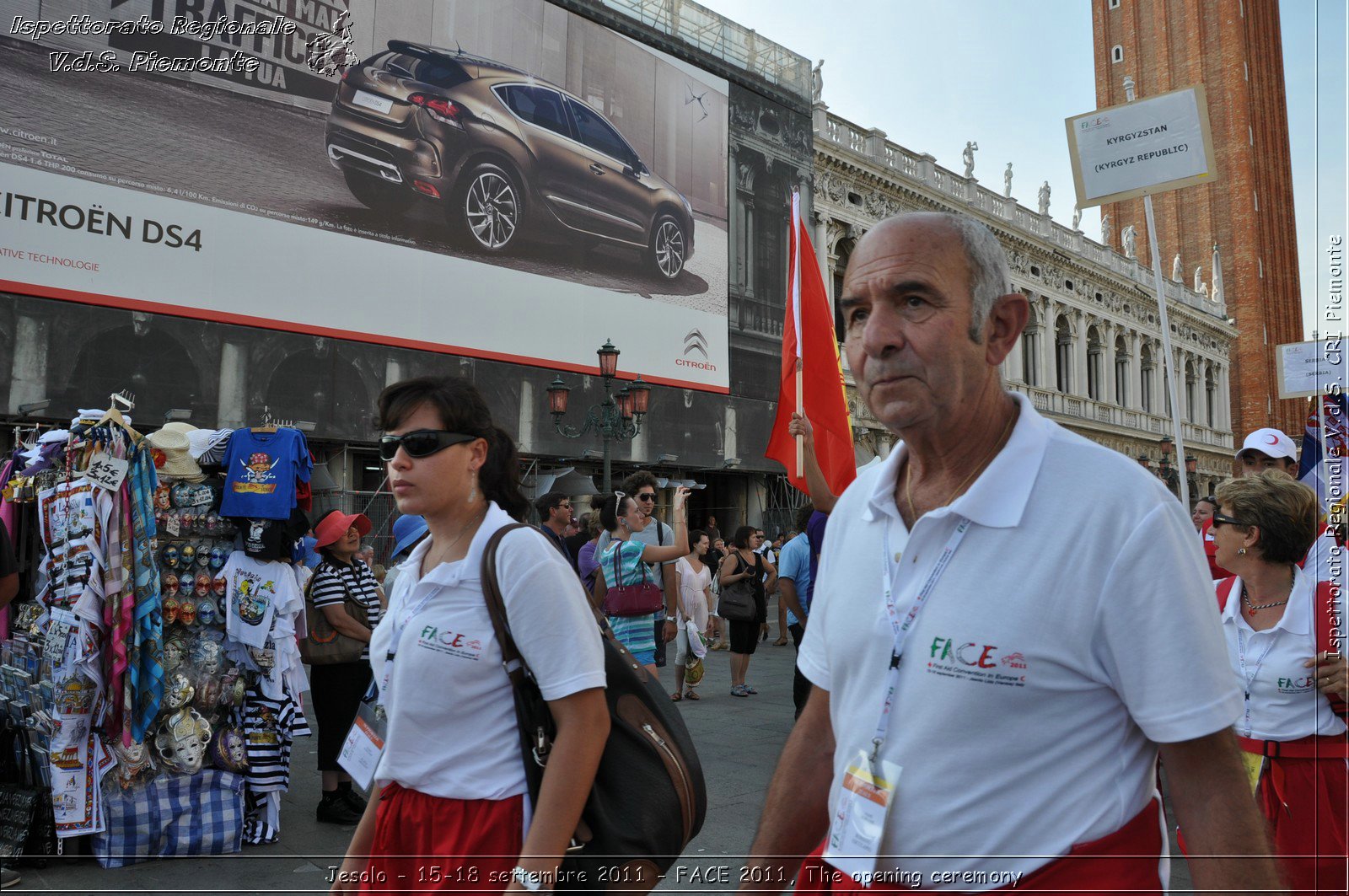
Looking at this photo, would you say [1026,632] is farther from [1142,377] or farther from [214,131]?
[1142,377]

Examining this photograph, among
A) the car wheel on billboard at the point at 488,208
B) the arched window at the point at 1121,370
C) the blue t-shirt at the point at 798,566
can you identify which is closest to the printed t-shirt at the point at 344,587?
the blue t-shirt at the point at 798,566

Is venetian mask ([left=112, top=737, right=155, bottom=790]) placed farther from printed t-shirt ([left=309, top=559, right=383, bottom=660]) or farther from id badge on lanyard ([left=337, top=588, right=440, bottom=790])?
id badge on lanyard ([left=337, top=588, right=440, bottom=790])

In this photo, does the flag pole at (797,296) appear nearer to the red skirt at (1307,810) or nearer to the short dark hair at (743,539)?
the red skirt at (1307,810)

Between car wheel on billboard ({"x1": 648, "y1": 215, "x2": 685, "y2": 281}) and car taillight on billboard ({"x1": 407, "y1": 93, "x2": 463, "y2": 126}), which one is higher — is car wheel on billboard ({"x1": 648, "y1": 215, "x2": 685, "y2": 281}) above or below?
below

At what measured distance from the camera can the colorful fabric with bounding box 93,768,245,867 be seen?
4.96m

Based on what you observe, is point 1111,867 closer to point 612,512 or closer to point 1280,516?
point 1280,516

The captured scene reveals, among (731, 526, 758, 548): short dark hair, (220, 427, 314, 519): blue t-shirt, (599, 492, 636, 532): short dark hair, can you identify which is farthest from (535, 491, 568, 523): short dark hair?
(731, 526, 758, 548): short dark hair

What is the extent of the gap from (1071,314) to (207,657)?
36.5 metres

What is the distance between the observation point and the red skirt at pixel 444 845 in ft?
6.33

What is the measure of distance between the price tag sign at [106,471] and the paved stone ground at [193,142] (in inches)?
490

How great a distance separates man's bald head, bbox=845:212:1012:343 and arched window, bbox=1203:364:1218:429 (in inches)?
2056

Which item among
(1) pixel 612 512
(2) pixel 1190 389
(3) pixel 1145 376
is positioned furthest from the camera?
(2) pixel 1190 389

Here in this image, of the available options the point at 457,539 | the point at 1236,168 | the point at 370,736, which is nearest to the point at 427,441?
the point at 457,539

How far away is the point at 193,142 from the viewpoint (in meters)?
16.6
